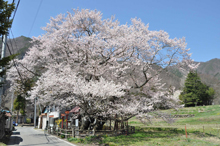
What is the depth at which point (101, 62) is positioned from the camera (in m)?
18.2

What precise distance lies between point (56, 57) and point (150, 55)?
9828mm

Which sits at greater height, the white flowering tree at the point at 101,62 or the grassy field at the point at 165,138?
the white flowering tree at the point at 101,62

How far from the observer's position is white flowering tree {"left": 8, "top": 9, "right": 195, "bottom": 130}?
15.6 meters

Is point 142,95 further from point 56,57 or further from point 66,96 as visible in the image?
point 56,57

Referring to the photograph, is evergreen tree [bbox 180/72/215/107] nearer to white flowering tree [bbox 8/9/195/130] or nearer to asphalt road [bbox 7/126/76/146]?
white flowering tree [bbox 8/9/195/130]

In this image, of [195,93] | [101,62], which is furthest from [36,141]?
[195,93]

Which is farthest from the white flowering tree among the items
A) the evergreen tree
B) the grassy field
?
the evergreen tree

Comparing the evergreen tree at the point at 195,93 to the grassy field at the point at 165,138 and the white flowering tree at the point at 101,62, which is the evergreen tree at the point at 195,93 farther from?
the white flowering tree at the point at 101,62

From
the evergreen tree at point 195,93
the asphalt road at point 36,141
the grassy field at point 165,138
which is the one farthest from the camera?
the evergreen tree at point 195,93

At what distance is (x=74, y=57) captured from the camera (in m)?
18.1

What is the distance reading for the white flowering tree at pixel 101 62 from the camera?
15555 mm

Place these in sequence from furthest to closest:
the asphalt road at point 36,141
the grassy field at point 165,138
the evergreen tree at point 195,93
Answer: the evergreen tree at point 195,93 → the asphalt road at point 36,141 → the grassy field at point 165,138

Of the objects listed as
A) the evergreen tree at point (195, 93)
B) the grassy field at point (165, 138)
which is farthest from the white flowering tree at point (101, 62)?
the evergreen tree at point (195, 93)

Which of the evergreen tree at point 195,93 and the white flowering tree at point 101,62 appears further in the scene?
the evergreen tree at point 195,93
